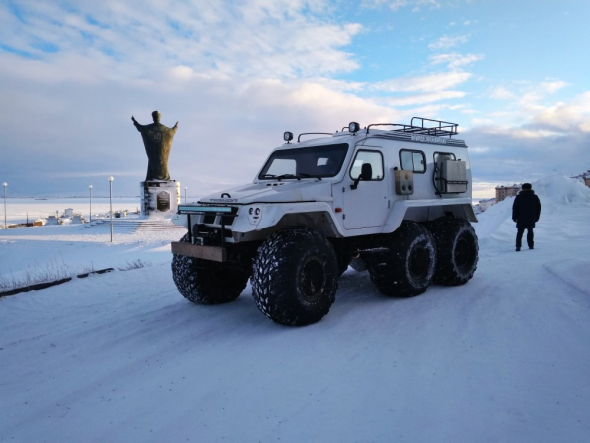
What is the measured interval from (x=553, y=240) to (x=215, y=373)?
12610 millimetres

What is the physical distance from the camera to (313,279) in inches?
220

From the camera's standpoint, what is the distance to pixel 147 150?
32656mm

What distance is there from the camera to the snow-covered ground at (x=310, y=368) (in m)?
3.27

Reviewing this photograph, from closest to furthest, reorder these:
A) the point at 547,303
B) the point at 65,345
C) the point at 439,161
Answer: the point at 65,345 → the point at 547,303 → the point at 439,161

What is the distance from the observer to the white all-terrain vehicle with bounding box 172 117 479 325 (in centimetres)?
527

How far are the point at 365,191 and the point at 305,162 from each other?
1.11m

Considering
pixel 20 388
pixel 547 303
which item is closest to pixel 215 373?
pixel 20 388

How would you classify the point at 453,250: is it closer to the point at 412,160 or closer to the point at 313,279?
the point at 412,160

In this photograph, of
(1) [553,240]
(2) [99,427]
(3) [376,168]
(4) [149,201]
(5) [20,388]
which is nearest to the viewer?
(2) [99,427]

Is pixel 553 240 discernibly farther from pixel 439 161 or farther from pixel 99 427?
pixel 99 427

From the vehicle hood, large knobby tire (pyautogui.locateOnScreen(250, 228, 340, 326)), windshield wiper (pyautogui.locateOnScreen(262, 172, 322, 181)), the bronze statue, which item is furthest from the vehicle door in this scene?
the bronze statue

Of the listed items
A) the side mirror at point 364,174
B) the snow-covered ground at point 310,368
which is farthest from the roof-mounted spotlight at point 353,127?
the snow-covered ground at point 310,368

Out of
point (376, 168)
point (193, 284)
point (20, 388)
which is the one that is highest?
point (376, 168)

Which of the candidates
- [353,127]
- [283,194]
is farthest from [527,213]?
[283,194]
